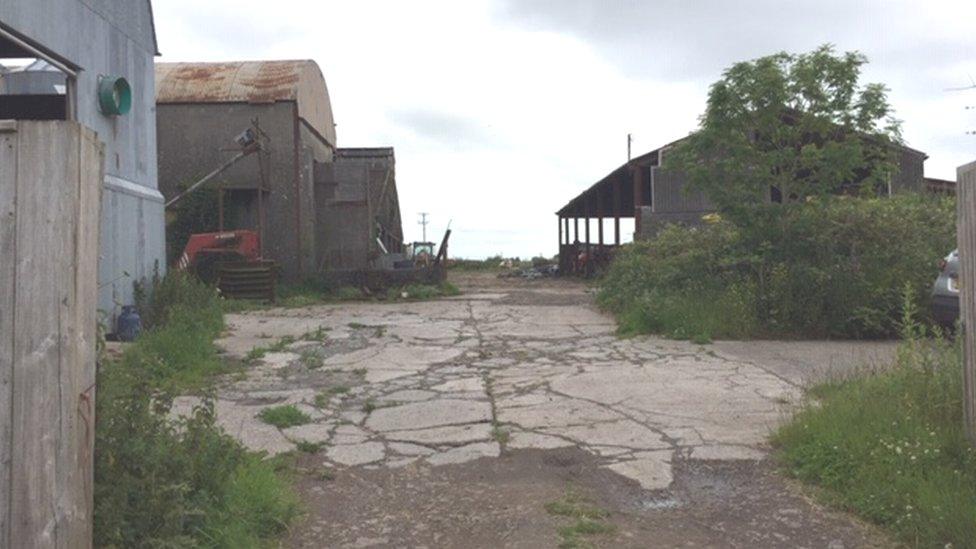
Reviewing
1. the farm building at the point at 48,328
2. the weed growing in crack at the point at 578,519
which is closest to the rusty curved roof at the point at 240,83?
the weed growing in crack at the point at 578,519

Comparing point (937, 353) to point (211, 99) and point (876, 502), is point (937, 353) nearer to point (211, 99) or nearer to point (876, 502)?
point (876, 502)

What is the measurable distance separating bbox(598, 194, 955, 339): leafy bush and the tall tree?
0.41 metres

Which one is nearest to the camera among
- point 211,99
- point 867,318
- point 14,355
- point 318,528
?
point 14,355

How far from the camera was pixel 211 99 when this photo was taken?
1981cm

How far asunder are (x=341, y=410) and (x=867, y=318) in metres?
7.14

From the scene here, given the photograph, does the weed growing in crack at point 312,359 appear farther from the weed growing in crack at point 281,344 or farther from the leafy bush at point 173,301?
the leafy bush at point 173,301

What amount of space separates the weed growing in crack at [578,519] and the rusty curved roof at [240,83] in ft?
55.3

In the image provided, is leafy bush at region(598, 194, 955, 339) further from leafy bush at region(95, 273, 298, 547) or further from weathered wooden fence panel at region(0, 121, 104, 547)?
weathered wooden fence panel at region(0, 121, 104, 547)

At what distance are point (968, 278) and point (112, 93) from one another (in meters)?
9.05

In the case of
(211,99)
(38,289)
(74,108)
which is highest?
(211,99)

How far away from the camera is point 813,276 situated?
10953mm

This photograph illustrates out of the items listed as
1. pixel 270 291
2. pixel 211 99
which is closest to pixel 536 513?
pixel 270 291

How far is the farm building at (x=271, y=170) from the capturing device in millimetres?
19609

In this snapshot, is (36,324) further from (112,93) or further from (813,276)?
(813,276)
